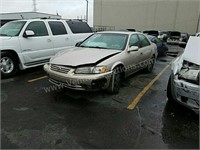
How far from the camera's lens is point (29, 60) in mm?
6008

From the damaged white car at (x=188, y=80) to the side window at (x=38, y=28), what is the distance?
4421 mm

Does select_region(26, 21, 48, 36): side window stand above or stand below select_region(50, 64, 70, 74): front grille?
above

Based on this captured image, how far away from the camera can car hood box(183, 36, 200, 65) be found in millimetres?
3713

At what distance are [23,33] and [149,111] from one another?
14.1ft

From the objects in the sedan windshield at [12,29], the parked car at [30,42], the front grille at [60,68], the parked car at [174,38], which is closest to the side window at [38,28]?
the parked car at [30,42]

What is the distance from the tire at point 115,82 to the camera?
4488 millimetres

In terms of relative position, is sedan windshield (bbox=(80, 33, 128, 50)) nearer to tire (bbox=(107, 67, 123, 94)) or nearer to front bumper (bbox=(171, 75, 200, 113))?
tire (bbox=(107, 67, 123, 94))

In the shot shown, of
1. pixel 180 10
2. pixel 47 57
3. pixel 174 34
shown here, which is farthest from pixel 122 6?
pixel 47 57

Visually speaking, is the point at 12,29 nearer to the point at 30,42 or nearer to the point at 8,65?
the point at 30,42

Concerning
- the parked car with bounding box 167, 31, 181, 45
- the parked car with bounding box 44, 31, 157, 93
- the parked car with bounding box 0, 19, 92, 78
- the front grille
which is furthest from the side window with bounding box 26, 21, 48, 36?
the parked car with bounding box 167, 31, 181, 45

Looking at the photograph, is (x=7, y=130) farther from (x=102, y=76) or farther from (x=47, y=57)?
(x=47, y=57)

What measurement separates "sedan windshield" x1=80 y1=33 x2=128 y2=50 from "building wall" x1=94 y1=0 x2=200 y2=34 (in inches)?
1027

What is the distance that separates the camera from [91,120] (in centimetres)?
343

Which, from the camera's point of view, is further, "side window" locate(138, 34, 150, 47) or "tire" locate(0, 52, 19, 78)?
"side window" locate(138, 34, 150, 47)
